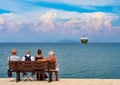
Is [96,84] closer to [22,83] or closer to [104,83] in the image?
[104,83]

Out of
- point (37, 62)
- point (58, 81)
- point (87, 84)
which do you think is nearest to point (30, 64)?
→ point (37, 62)

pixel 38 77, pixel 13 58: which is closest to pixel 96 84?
pixel 38 77

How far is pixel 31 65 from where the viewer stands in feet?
50.9

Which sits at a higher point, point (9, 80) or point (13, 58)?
point (13, 58)

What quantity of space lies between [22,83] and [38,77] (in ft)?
3.87

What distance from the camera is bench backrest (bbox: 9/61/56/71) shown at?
15.4m

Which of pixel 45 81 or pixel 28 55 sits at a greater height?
pixel 28 55

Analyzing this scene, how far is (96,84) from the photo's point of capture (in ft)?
48.4

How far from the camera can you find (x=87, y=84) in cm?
1484

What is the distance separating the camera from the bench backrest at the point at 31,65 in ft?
50.6

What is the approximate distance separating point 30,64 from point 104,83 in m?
3.42

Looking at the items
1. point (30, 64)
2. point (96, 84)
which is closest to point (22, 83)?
point (30, 64)

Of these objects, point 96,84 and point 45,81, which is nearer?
point 96,84

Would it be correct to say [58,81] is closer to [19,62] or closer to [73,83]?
[73,83]
